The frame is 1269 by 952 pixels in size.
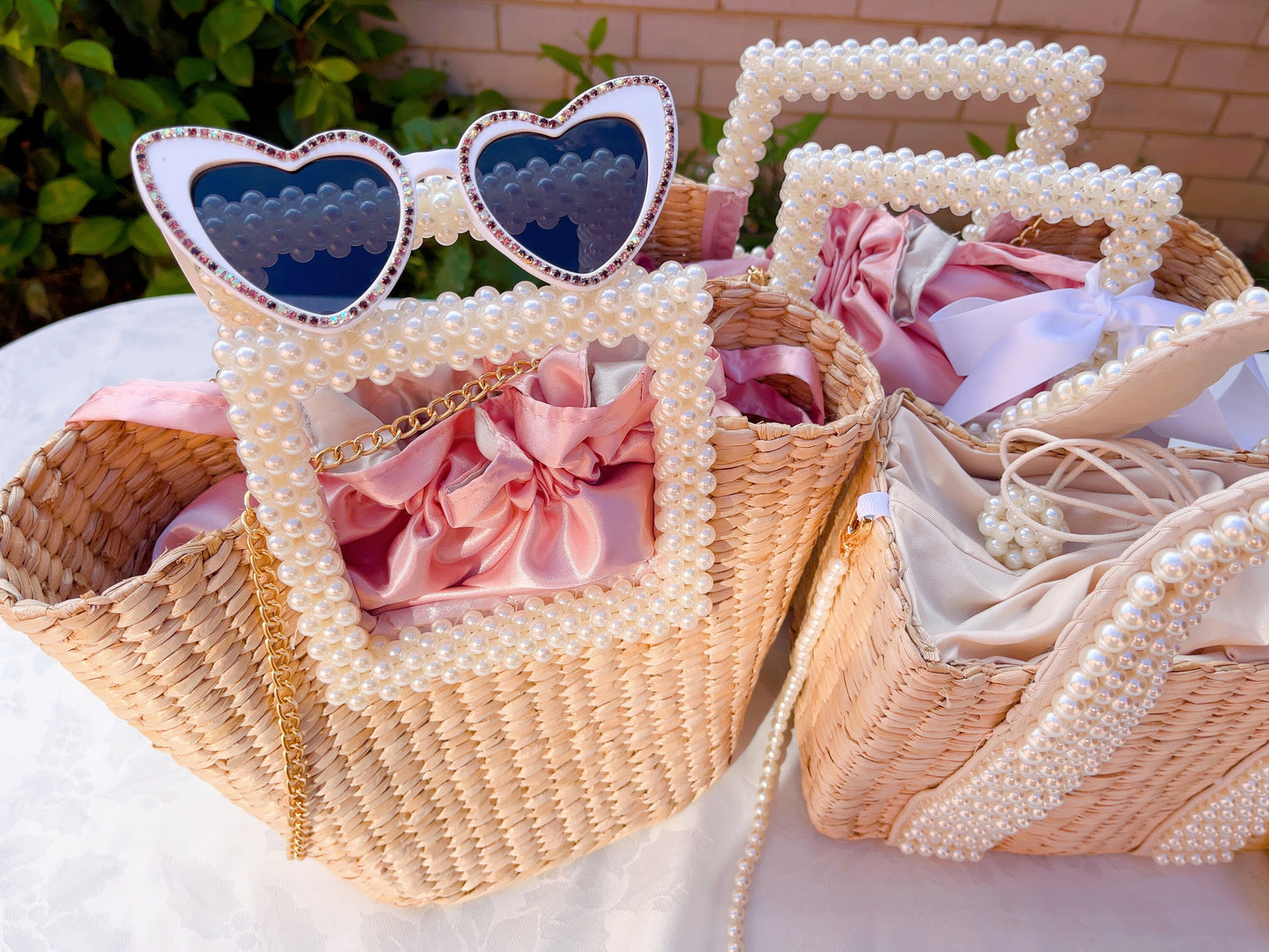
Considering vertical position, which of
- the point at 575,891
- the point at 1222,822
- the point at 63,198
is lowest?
the point at 575,891

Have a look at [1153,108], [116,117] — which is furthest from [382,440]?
[1153,108]

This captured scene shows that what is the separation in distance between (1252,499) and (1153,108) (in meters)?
1.22

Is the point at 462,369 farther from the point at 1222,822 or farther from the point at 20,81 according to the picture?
the point at 20,81

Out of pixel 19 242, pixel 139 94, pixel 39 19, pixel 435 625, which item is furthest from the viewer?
pixel 19 242

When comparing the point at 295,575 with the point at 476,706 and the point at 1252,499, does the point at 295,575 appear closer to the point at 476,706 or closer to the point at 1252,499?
the point at 476,706

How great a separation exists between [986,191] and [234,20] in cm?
99

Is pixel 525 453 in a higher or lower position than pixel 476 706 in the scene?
higher

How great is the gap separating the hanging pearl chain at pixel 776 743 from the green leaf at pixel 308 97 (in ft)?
3.19

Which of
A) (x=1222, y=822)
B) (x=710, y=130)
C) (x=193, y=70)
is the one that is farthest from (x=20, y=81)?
(x=1222, y=822)

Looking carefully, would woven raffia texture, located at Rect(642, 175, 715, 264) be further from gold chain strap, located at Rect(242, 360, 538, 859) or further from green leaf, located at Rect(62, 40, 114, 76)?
green leaf, located at Rect(62, 40, 114, 76)

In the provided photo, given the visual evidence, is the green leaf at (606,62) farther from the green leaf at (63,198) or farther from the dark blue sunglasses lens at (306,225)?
the dark blue sunglasses lens at (306,225)

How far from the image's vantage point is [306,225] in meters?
0.35

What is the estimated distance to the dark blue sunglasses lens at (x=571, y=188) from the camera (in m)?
0.37

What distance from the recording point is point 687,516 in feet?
1.49
